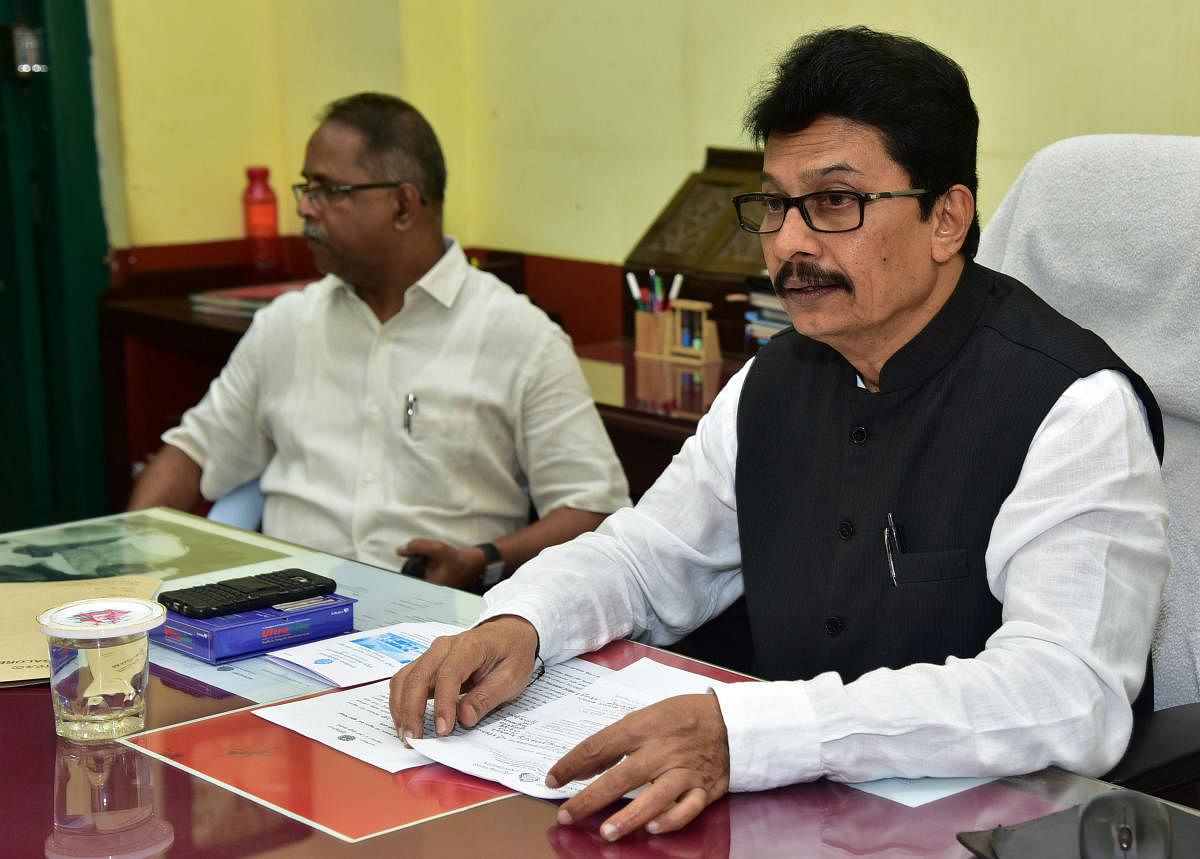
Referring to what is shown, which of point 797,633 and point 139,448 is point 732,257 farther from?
point 139,448

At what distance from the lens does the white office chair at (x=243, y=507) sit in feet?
8.50

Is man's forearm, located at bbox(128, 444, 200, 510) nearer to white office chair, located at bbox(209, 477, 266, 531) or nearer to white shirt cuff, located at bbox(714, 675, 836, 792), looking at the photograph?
white office chair, located at bbox(209, 477, 266, 531)

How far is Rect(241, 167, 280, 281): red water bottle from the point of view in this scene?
3920 millimetres

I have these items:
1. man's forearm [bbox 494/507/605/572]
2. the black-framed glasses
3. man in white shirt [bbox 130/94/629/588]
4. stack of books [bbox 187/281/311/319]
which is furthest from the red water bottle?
the black-framed glasses

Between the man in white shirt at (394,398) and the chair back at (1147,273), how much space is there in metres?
0.96

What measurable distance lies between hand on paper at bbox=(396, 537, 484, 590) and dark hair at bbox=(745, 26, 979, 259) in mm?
1032

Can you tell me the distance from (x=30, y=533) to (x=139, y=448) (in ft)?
5.88

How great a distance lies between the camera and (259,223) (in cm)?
393

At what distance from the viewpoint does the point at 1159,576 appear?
133cm

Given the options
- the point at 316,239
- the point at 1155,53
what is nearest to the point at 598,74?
the point at 316,239

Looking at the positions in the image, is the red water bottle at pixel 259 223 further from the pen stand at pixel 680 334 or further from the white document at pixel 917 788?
the white document at pixel 917 788

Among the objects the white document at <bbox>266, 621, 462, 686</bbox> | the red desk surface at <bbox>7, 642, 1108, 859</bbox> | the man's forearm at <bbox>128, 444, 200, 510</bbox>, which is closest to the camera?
the red desk surface at <bbox>7, 642, 1108, 859</bbox>

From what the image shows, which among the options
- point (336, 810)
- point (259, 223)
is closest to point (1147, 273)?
point (336, 810)

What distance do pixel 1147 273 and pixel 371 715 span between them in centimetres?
105
